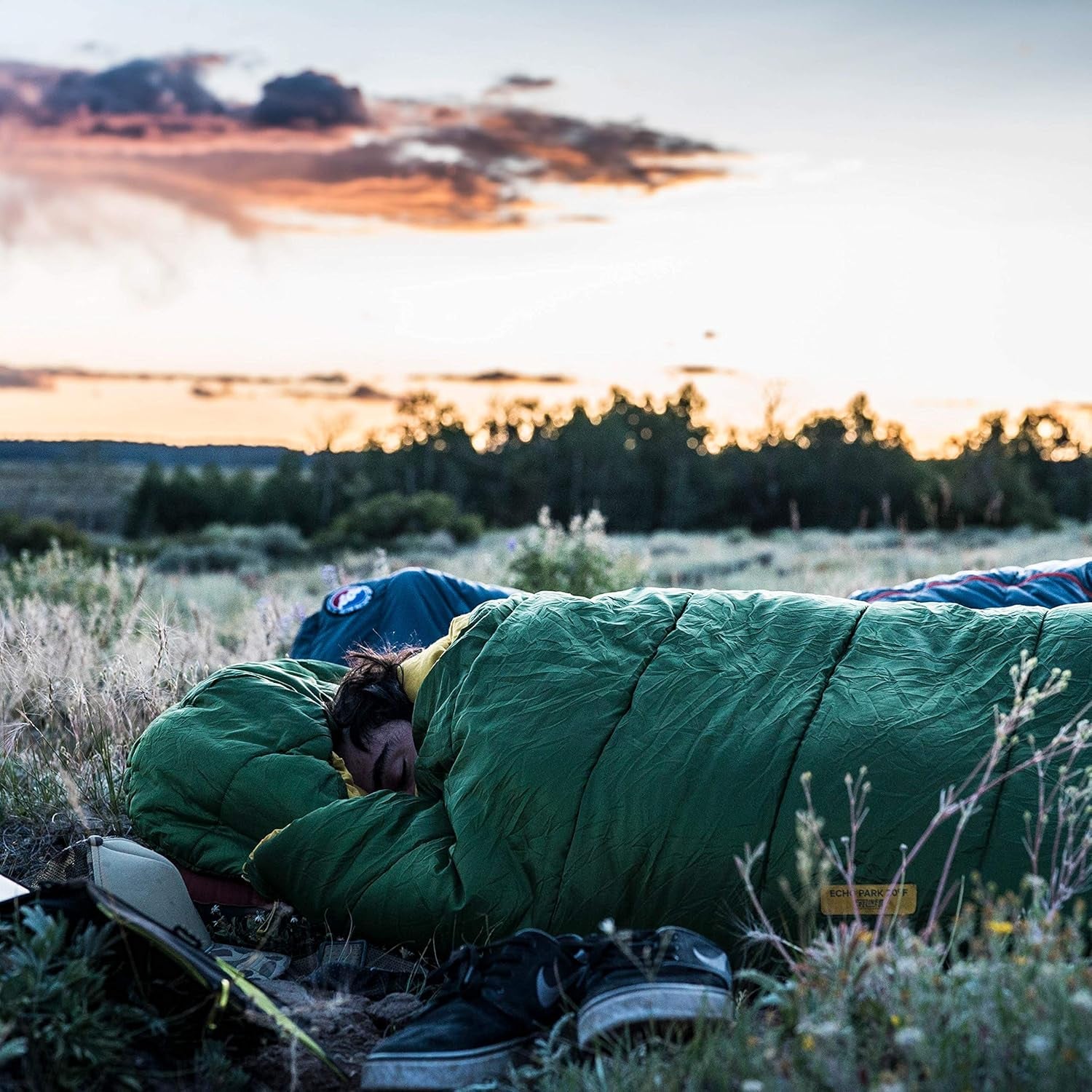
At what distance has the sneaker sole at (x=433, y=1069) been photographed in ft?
7.24

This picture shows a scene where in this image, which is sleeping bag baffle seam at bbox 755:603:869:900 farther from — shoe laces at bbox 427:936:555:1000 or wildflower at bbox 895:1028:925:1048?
wildflower at bbox 895:1028:925:1048

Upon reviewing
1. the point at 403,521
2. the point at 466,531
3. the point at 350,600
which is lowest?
the point at 466,531

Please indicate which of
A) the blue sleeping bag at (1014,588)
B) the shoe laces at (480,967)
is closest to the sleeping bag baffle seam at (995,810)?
the shoe laces at (480,967)

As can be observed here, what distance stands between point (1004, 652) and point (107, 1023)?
7.25 feet

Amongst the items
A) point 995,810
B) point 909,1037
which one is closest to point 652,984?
point 909,1037

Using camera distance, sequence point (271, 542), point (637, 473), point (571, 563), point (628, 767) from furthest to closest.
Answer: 1. point (637, 473)
2. point (271, 542)
3. point (571, 563)
4. point (628, 767)

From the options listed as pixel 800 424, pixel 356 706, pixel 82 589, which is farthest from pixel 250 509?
pixel 356 706

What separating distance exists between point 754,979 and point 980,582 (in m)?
2.19

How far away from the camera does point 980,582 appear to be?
417cm

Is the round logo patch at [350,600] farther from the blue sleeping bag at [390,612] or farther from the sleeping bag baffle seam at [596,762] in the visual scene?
the sleeping bag baffle seam at [596,762]

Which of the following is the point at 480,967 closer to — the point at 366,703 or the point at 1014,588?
the point at 366,703

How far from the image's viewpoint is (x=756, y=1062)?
1.92 metres

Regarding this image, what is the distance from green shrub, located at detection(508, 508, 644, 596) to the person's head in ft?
18.6

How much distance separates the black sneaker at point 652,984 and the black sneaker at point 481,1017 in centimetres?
9
